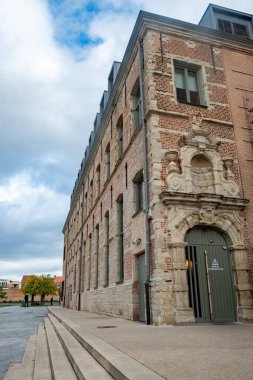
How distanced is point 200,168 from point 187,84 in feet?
11.1

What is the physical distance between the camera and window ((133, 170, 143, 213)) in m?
10.6

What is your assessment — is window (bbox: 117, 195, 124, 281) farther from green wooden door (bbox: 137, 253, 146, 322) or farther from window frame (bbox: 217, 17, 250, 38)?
window frame (bbox: 217, 17, 250, 38)

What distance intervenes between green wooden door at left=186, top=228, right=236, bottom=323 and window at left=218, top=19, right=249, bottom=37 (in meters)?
8.94

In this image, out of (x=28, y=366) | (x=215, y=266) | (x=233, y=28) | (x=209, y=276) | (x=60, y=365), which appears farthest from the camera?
(x=233, y=28)

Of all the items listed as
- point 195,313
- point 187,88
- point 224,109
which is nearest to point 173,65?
point 187,88

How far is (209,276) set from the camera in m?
8.36

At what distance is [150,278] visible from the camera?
27.5ft

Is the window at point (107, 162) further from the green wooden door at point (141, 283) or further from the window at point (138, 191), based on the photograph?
the green wooden door at point (141, 283)

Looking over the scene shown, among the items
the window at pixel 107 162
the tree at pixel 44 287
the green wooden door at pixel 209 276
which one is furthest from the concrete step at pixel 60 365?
the tree at pixel 44 287

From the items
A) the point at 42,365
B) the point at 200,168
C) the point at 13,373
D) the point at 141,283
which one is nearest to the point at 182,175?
the point at 200,168

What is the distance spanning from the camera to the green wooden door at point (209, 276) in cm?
806

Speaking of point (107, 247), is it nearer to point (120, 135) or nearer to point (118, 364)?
point (120, 135)

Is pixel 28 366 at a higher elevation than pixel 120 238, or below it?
below

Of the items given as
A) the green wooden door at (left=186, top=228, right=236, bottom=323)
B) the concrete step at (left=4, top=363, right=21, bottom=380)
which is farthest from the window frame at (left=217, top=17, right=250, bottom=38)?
the concrete step at (left=4, top=363, right=21, bottom=380)
